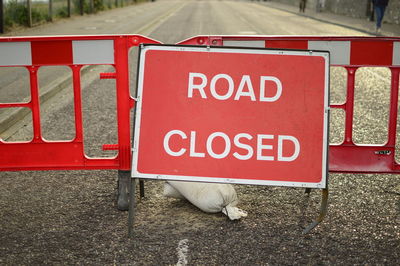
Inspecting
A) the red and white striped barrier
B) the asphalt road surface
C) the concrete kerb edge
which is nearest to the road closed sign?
the asphalt road surface

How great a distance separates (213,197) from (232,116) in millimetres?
613

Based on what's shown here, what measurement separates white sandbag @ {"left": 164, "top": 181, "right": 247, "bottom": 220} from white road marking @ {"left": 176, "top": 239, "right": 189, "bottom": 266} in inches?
18.3

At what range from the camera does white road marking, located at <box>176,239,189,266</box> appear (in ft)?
11.8

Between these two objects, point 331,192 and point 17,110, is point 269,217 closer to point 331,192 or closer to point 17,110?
point 331,192

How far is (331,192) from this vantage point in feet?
16.0

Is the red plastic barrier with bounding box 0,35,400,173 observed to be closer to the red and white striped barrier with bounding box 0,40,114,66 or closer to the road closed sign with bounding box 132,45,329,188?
the red and white striped barrier with bounding box 0,40,114,66

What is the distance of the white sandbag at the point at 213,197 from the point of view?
4293 mm

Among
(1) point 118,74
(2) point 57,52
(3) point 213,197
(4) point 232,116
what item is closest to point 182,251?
(3) point 213,197

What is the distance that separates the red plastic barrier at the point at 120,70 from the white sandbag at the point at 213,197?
0.49 metres

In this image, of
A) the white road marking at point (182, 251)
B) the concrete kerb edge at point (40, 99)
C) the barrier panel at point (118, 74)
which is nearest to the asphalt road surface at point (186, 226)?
the white road marking at point (182, 251)

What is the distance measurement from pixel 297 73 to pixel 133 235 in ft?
4.73

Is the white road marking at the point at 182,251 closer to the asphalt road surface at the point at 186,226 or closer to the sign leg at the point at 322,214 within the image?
the asphalt road surface at the point at 186,226

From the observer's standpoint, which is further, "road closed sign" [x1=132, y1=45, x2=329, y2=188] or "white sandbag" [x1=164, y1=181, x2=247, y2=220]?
"white sandbag" [x1=164, y1=181, x2=247, y2=220]

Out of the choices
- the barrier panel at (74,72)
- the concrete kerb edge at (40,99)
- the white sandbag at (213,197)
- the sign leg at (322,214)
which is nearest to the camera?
the sign leg at (322,214)
